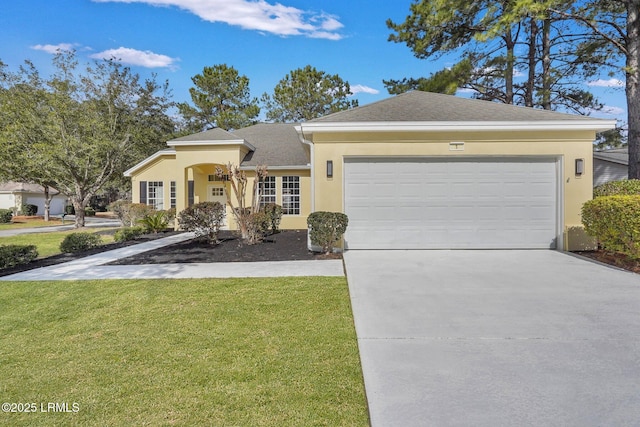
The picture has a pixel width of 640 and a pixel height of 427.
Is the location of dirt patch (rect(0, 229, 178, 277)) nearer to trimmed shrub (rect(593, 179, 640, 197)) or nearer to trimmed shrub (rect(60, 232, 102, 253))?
trimmed shrub (rect(60, 232, 102, 253))

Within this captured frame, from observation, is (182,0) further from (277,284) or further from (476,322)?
(476,322)

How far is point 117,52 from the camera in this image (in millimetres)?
18547

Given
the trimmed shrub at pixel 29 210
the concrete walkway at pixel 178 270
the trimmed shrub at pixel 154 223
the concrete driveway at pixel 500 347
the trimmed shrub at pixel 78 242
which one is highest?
the trimmed shrub at pixel 29 210

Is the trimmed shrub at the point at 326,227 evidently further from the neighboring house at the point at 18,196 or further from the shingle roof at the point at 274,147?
the neighboring house at the point at 18,196

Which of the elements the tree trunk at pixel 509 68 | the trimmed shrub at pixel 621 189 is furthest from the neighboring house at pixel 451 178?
the tree trunk at pixel 509 68

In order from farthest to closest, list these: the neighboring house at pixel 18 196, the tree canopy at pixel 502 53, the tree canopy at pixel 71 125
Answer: the neighboring house at pixel 18 196
the tree canopy at pixel 71 125
the tree canopy at pixel 502 53

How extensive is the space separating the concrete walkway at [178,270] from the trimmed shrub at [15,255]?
1.09 meters

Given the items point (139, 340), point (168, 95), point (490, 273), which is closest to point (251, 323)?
point (139, 340)

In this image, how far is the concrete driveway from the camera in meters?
2.31

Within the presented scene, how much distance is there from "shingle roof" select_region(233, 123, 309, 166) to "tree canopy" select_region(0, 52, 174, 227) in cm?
710

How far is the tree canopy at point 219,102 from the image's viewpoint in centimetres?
2772

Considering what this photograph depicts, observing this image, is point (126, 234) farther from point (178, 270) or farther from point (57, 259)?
point (178, 270)

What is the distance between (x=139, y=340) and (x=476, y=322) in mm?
3814

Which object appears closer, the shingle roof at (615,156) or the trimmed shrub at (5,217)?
the shingle roof at (615,156)
